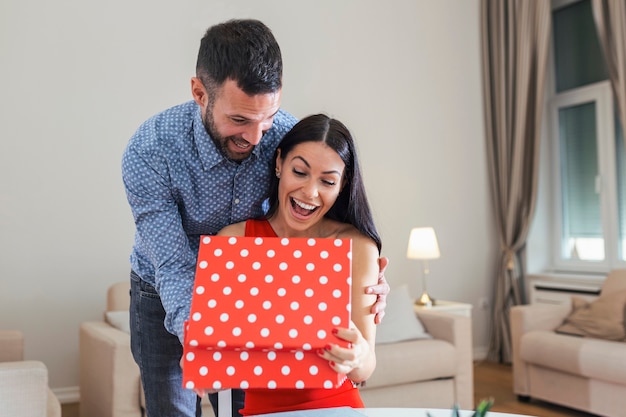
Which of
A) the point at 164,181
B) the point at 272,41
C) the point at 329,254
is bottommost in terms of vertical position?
the point at 329,254

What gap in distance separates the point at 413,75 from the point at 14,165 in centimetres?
296

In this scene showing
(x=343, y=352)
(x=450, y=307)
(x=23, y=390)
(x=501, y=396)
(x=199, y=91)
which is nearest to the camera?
(x=343, y=352)

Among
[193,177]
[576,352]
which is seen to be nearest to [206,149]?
[193,177]

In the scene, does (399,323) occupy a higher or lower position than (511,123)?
lower

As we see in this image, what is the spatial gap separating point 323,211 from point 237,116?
0.34 meters

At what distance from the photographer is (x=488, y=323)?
212 inches

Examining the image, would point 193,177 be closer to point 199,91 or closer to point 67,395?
point 199,91

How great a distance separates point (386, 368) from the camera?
3469 mm

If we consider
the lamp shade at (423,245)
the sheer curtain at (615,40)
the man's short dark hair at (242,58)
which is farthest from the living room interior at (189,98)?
the man's short dark hair at (242,58)

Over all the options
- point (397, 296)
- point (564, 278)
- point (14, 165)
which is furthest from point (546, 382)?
point (14, 165)

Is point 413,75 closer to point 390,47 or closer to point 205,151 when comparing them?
point 390,47

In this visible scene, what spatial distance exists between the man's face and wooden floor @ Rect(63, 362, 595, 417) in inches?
108

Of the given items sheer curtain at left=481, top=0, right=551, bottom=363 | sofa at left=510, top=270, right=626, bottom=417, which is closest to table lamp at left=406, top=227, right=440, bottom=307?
sofa at left=510, top=270, right=626, bottom=417

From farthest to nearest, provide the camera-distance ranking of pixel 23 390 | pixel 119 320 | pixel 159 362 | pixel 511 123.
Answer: pixel 511 123 < pixel 119 320 < pixel 23 390 < pixel 159 362
